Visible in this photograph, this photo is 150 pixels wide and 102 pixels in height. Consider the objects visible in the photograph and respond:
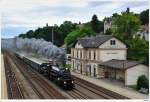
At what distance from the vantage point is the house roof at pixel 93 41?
12869 millimetres

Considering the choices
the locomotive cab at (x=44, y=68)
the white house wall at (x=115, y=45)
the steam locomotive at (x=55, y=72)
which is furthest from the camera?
the locomotive cab at (x=44, y=68)

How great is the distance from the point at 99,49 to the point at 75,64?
2.52 meters

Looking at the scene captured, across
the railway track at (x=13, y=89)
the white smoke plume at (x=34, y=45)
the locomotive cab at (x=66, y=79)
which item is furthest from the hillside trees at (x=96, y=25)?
the railway track at (x=13, y=89)

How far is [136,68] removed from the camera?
12297 millimetres

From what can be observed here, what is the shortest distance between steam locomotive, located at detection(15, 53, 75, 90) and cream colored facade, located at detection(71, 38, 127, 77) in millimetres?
466

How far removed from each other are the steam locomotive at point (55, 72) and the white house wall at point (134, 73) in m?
1.81

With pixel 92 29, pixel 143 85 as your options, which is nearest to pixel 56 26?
pixel 92 29

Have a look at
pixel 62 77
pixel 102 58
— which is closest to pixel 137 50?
pixel 102 58

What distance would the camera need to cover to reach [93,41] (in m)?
14.6

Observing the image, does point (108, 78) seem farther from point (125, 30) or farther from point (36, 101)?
point (36, 101)

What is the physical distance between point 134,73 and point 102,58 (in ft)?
5.28

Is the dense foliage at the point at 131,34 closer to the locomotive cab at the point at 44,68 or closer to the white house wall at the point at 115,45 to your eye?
the white house wall at the point at 115,45

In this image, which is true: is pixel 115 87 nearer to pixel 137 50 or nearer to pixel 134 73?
pixel 134 73

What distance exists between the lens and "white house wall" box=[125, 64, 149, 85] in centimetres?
1154
